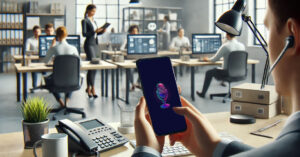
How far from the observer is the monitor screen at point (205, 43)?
6.55 metres

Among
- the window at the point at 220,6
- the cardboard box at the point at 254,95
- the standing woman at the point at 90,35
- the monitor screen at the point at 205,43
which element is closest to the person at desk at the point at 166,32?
the window at the point at 220,6

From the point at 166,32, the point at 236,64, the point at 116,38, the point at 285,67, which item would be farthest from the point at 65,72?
the point at 166,32

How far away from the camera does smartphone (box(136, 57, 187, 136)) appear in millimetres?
1057

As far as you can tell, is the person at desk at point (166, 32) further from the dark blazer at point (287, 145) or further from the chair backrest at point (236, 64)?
the dark blazer at point (287, 145)

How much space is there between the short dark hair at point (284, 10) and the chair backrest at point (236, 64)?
16.3 ft

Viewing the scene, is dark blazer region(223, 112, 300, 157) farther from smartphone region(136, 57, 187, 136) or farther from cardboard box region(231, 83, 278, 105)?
cardboard box region(231, 83, 278, 105)

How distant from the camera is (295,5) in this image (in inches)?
22.3

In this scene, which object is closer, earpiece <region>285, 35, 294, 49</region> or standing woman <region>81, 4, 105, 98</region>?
earpiece <region>285, 35, 294, 49</region>

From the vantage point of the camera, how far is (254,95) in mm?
1948

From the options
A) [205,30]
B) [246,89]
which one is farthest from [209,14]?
[246,89]

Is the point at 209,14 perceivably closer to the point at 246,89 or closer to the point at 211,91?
the point at 211,91

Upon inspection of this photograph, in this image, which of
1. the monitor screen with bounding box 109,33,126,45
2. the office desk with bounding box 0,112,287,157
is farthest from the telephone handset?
the monitor screen with bounding box 109,33,126,45

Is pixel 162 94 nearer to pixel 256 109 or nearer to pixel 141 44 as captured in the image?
pixel 256 109

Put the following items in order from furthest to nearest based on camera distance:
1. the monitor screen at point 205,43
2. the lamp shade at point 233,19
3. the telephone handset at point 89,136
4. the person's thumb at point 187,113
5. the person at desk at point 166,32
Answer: the person at desk at point 166,32, the monitor screen at point 205,43, the lamp shade at point 233,19, the telephone handset at point 89,136, the person's thumb at point 187,113
